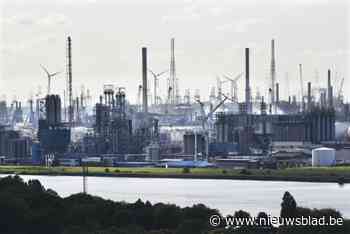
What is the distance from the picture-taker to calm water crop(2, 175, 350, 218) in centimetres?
1917

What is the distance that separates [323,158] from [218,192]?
11059 mm

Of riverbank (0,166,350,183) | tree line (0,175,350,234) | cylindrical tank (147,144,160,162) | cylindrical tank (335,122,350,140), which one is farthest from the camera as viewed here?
cylindrical tank (335,122,350,140)

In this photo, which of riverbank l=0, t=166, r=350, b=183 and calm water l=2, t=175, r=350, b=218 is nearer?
calm water l=2, t=175, r=350, b=218

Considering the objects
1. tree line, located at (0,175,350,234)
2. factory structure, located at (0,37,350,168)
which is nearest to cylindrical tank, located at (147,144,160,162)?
factory structure, located at (0,37,350,168)

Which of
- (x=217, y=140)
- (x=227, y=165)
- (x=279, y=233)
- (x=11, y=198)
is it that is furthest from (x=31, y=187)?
(x=217, y=140)

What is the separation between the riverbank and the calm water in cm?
82

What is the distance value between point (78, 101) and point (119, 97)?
57.4ft

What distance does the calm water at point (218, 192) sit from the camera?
19172 mm

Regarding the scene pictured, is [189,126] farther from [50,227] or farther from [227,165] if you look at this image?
[50,227]

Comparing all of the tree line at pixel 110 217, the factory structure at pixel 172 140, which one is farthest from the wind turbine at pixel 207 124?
the tree line at pixel 110 217

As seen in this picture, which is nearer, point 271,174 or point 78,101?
point 271,174

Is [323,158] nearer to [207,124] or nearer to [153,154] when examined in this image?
[153,154]

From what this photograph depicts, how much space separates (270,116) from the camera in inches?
1800

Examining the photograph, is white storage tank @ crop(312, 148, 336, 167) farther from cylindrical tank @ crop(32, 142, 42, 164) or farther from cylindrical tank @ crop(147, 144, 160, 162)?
cylindrical tank @ crop(32, 142, 42, 164)
